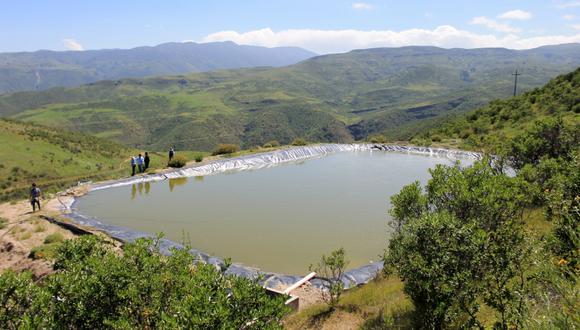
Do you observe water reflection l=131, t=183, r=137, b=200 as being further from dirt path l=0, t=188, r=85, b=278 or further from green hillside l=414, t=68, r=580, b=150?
green hillside l=414, t=68, r=580, b=150

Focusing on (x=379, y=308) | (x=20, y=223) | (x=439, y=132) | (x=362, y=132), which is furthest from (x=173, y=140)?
(x=379, y=308)

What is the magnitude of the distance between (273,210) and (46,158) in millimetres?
44161

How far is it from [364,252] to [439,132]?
35235mm

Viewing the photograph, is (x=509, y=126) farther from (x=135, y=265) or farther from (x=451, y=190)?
(x=135, y=265)

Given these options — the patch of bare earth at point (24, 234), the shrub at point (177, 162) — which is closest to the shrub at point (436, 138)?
the shrub at point (177, 162)

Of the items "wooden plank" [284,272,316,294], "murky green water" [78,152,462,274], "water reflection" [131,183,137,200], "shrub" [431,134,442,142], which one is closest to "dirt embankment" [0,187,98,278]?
"murky green water" [78,152,462,274]

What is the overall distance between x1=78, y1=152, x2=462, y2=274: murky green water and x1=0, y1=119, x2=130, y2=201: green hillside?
1860 centimetres

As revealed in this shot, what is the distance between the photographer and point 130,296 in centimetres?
632

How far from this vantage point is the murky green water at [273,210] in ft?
53.6

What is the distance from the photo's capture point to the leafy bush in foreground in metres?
5.93

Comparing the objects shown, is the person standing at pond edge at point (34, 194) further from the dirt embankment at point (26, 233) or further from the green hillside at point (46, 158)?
the green hillside at point (46, 158)

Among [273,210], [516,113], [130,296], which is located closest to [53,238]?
[273,210]

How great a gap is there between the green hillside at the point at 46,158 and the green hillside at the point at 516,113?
119 ft

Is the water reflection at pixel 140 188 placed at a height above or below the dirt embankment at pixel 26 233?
below
